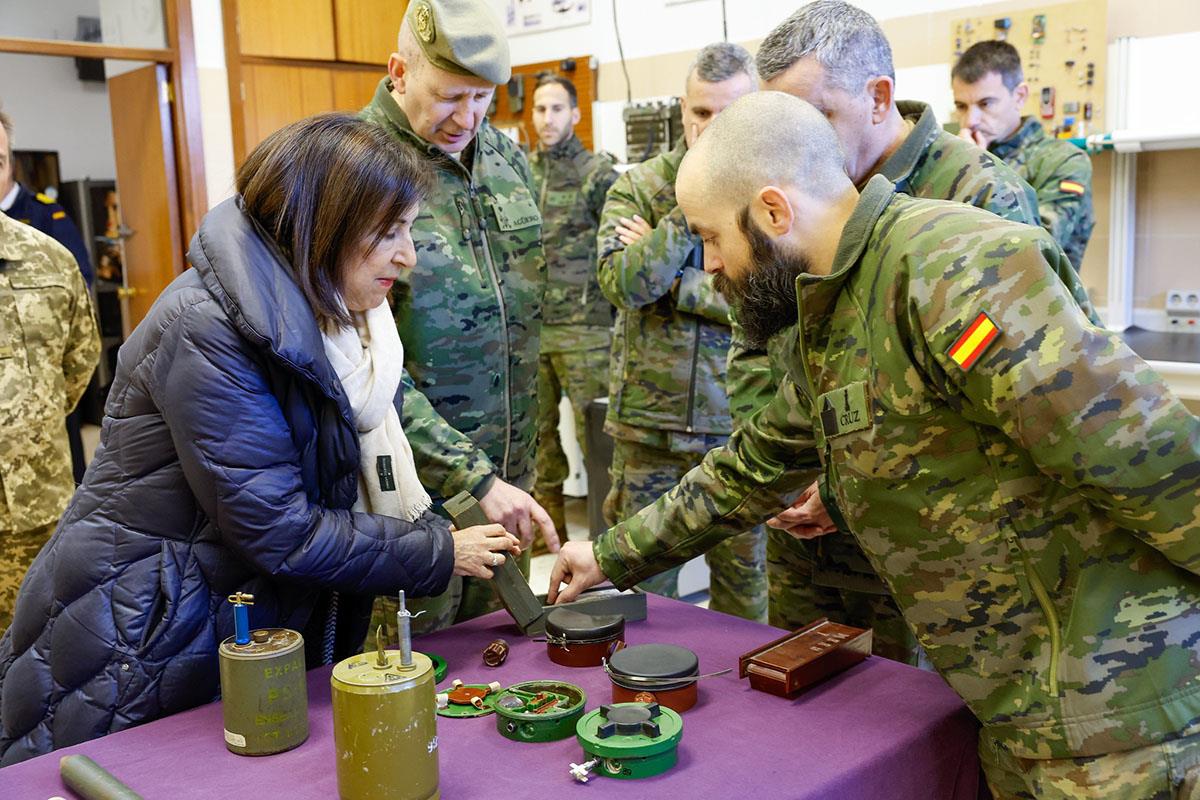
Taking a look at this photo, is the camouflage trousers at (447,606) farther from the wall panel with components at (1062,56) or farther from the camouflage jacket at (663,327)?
the wall panel with components at (1062,56)

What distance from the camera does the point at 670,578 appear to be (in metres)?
3.27

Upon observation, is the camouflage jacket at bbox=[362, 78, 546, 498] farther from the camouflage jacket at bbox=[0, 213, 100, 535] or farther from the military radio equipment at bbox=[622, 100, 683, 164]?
the military radio equipment at bbox=[622, 100, 683, 164]

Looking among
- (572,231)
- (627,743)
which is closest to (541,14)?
(572,231)

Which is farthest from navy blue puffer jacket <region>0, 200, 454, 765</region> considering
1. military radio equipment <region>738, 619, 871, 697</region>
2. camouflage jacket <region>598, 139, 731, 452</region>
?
camouflage jacket <region>598, 139, 731, 452</region>

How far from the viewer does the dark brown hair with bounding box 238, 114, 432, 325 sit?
1.57m

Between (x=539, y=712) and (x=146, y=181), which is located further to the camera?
(x=146, y=181)

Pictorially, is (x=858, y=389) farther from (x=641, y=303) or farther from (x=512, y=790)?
(x=641, y=303)

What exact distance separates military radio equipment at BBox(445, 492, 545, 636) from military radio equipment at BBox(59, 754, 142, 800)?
0.65 metres

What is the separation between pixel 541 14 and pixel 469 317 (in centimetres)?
405

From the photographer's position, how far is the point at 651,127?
207 inches

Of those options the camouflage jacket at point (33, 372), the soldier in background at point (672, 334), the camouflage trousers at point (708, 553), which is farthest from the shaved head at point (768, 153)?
the camouflage jacket at point (33, 372)

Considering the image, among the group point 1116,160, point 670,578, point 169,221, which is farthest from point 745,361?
point 169,221

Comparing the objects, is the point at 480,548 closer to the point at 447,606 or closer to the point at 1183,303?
the point at 447,606

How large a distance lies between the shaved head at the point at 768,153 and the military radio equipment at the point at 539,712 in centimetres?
70
